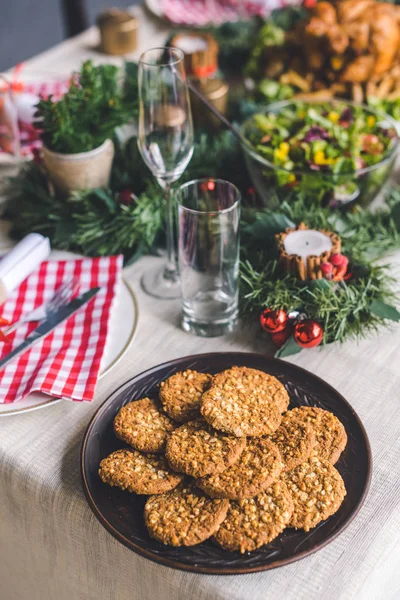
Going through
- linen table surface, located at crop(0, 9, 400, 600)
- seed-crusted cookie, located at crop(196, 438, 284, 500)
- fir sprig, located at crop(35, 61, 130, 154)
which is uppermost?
fir sprig, located at crop(35, 61, 130, 154)

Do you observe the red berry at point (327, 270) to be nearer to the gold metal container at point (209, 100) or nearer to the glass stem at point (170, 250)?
the glass stem at point (170, 250)

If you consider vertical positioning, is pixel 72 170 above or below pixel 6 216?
above

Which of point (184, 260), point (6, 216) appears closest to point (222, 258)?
point (184, 260)

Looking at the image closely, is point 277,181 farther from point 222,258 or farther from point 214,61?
point 214,61

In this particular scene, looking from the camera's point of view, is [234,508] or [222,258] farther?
[222,258]

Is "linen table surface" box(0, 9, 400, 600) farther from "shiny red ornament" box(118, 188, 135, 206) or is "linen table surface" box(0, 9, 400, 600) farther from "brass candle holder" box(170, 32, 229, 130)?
"brass candle holder" box(170, 32, 229, 130)

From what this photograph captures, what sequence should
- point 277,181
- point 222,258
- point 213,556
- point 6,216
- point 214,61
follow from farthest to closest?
point 214,61 → point 6,216 → point 277,181 → point 222,258 → point 213,556

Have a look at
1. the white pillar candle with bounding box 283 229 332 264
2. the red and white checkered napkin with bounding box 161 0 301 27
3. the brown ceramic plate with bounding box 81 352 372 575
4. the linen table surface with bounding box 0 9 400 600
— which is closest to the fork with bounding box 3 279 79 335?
the linen table surface with bounding box 0 9 400 600
